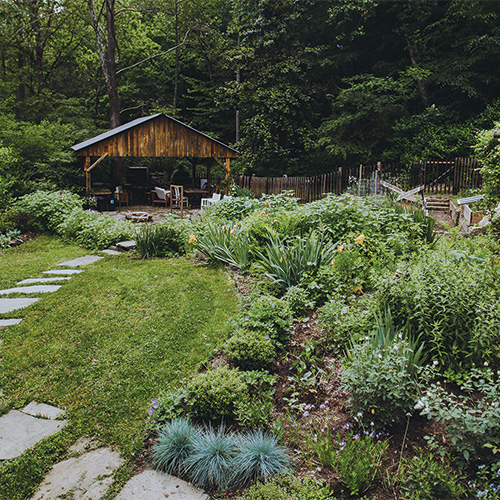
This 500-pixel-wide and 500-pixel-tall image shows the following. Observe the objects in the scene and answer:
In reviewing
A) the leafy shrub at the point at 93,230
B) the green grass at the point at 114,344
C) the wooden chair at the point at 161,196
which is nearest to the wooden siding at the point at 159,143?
the wooden chair at the point at 161,196

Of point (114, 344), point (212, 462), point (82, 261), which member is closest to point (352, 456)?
point (212, 462)

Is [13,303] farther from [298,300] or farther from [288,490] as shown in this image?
[288,490]

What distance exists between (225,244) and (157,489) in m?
4.12

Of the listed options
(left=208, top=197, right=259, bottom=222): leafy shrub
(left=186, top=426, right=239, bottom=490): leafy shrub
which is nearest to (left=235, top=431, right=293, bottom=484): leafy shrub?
(left=186, top=426, right=239, bottom=490): leafy shrub

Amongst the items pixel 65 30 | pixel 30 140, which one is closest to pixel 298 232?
pixel 30 140

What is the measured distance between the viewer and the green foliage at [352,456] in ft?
7.37

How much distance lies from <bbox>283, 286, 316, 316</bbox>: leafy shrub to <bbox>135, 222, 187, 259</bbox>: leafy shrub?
3879 mm

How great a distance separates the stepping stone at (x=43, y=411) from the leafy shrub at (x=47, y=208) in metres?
7.58

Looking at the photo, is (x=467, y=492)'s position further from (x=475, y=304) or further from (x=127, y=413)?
(x=127, y=413)

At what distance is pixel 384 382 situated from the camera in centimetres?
261

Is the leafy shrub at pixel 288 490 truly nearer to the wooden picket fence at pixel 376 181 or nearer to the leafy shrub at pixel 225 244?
the leafy shrub at pixel 225 244

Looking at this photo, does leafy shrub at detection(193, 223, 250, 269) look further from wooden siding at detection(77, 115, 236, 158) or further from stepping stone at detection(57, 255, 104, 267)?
wooden siding at detection(77, 115, 236, 158)

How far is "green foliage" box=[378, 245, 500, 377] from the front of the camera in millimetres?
2869

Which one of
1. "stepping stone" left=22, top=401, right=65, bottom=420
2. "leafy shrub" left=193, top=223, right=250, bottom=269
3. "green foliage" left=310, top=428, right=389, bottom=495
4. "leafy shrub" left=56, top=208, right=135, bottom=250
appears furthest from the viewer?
"leafy shrub" left=56, top=208, right=135, bottom=250
